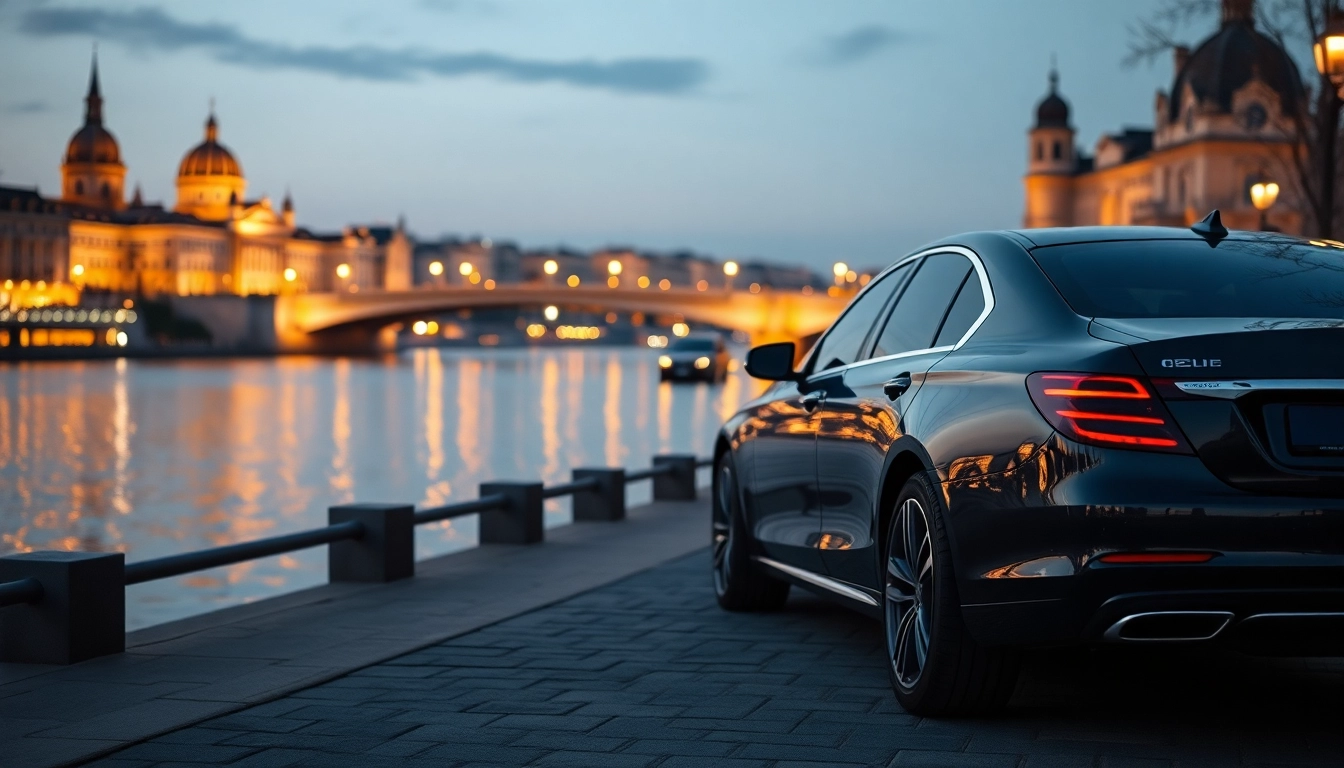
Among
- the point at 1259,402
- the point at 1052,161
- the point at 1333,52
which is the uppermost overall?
the point at 1052,161

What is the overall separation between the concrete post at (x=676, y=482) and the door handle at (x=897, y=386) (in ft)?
29.8

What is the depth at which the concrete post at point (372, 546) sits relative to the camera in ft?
28.4

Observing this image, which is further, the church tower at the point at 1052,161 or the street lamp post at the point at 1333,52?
the church tower at the point at 1052,161

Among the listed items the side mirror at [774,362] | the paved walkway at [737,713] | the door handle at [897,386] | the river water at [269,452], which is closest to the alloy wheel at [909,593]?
the paved walkway at [737,713]

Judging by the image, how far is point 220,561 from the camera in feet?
24.5

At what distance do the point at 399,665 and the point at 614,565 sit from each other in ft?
11.1

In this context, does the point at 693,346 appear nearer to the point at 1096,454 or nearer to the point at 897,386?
the point at 897,386

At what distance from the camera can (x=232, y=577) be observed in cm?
1534

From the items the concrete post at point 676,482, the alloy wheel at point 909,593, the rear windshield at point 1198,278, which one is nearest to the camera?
the rear windshield at point 1198,278

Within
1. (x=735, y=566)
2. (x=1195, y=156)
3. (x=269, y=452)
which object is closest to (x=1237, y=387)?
(x=735, y=566)

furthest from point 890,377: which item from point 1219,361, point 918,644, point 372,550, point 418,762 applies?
point 372,550

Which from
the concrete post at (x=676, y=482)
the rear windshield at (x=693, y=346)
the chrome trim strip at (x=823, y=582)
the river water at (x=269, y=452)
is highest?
the rear windshield at (x=693, y=346)

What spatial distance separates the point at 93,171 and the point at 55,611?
191812 mm

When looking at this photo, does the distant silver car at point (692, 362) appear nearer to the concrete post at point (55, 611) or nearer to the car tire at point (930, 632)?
the concrete post at point (55, 611)
